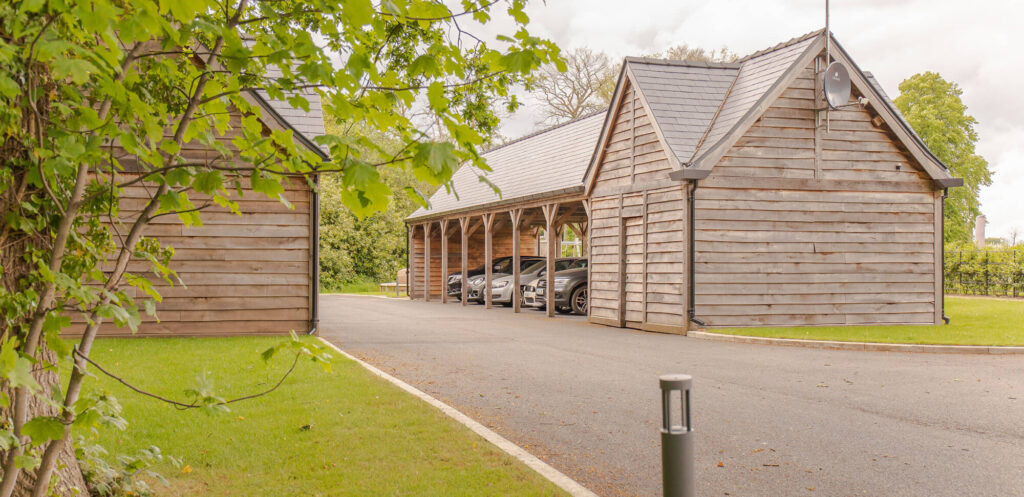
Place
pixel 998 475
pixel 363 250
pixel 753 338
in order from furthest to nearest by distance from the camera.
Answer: pixel 363 250, pixel 753 338, pixel 998 475

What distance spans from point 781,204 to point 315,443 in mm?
12228

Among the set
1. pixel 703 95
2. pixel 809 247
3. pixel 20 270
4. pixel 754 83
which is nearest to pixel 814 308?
pixel 809 247

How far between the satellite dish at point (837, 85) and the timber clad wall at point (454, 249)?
57.6ft

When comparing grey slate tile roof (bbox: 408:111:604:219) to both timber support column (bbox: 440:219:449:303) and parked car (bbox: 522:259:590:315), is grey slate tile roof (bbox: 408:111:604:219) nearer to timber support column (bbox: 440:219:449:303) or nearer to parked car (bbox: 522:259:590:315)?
timber support column (bbox: 440:219:449:303)

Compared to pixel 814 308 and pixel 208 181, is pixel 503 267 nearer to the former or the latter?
pixel 814 308

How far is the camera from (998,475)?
5.36 m

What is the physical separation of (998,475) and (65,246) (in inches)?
222

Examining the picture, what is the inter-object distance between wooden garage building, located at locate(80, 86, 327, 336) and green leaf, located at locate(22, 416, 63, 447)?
36.2ft

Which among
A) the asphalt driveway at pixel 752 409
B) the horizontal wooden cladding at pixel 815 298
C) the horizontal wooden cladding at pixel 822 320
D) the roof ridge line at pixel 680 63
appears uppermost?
the roof ridge line at pixel 680 63

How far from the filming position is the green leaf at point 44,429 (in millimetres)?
2955

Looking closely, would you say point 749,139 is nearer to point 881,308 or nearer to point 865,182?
point 865,182

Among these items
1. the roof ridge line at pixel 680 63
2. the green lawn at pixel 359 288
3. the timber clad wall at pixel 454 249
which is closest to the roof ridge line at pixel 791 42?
the roof ridge line at pixel 680 63

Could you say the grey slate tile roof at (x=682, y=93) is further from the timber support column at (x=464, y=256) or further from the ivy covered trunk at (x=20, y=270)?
the ivy covered trunk at (x=20, y=270)

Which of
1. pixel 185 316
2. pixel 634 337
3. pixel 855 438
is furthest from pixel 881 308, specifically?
pixel 185 316
